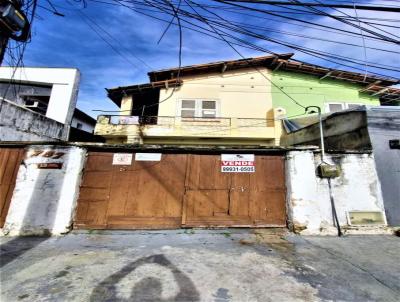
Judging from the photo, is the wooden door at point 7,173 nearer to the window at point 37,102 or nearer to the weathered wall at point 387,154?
the window at point 37,102

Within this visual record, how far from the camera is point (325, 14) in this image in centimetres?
478

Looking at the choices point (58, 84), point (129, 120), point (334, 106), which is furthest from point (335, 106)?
point (58, 84)

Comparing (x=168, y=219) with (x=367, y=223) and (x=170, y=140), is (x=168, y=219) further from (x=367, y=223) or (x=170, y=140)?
(x=170, y=140)

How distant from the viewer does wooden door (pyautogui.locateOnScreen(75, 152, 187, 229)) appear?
654 centimetres

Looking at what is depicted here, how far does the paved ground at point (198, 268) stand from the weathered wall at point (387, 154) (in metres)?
1.08

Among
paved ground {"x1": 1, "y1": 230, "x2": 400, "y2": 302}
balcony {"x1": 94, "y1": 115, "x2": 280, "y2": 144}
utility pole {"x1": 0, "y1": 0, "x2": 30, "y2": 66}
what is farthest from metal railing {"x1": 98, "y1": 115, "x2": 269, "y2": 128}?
utility pole {"x1": 0, "y1": 0, "x2": 30, "y2": 66}

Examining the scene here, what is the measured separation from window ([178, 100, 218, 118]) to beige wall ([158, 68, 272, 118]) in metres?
0.29

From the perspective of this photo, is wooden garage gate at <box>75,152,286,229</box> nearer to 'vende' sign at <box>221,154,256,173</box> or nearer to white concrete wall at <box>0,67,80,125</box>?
'vende' sign at <box>221,154,256,173</box>

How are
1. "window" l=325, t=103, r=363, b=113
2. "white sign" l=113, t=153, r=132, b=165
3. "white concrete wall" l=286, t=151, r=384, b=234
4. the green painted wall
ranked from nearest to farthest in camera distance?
"white concrete wall" l=286, t=151, r=384, b=234 → "white sign" l=113, t=153, r=132, b=165 → "window" l=325, t=103, r=363, b=113 → the green painted wall

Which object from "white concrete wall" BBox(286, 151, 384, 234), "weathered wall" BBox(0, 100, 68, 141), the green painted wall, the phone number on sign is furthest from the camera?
the green painted wall

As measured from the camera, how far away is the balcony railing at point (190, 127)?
13539mm

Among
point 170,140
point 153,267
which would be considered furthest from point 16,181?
point 170,140

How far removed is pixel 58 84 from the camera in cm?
1312

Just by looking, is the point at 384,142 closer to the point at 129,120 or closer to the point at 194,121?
the point at 194,121
